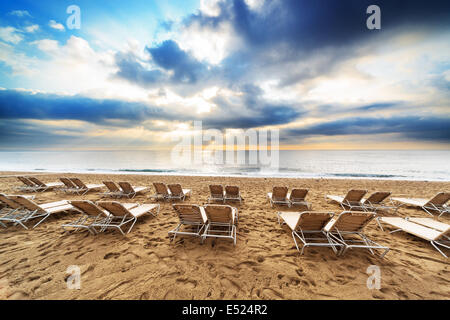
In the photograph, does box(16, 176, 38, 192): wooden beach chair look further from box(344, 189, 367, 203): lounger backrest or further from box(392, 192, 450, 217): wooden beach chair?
box(392, 192, 450, 217): wooden beach chair

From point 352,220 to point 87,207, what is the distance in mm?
5965

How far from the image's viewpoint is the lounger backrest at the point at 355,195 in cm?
557

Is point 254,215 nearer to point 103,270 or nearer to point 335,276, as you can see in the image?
point 335,276

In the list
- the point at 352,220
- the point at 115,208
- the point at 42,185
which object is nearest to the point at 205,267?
the point at 115,208

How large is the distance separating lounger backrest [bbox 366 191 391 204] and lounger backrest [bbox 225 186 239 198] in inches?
190

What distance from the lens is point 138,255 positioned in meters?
2.98

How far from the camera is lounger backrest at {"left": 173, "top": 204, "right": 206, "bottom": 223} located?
341cm

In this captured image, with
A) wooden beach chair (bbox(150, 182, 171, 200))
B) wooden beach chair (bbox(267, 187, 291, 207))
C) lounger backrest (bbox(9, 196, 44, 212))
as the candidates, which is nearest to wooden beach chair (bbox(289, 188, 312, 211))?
wooden beach chair (bbox(267, 187, 291, 207))

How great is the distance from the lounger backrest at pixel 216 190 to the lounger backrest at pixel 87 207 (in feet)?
11.8

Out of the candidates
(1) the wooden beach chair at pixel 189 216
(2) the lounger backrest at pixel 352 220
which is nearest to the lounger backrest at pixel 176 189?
(1) the wooden beach chair at pixel 189 216

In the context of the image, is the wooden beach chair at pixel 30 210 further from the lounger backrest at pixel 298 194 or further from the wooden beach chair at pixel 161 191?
the lounger backrest at pixel 298 194

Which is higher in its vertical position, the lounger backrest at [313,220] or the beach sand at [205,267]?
the lounger backrest at [313,220]

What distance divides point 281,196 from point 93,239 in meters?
5.93
